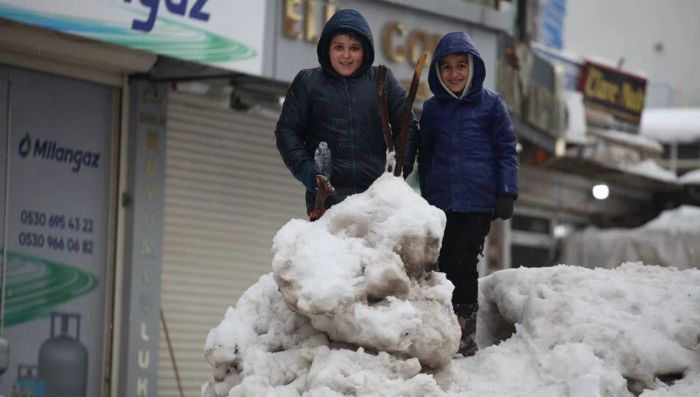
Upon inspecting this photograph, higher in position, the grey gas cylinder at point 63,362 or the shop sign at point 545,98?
the shop sign at point 545,98

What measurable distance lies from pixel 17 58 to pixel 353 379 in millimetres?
7949

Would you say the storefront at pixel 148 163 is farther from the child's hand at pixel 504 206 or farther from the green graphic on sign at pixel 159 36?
the child's hand at pixel 504 206

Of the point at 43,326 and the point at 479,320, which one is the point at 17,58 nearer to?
the point at 43,326

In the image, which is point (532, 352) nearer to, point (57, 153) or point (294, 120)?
point (294, 120)

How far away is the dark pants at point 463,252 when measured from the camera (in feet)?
21.9

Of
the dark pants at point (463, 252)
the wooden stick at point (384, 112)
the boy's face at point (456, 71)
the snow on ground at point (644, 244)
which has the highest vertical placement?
the boy's face at point (456, 71)

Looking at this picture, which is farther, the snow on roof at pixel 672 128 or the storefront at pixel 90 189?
the snow on roof at pixel 672 128

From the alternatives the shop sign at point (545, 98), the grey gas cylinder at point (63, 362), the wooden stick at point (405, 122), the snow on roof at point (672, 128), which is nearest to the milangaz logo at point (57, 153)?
the grey gas cylinder at point (63, 362)

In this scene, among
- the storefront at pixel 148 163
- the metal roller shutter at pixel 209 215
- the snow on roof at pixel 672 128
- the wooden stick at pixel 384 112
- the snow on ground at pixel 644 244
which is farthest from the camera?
the snow on roof at pixel 672 128

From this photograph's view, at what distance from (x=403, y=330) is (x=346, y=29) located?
1669mm

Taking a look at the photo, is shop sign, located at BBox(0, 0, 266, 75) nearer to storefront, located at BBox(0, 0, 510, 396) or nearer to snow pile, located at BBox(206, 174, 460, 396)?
storefront, located at BBox(0, 0, 510, 396)

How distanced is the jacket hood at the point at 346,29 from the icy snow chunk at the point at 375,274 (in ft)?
2.92

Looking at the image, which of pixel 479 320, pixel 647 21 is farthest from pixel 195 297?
pixel 647 21

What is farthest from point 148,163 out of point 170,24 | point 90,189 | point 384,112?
point 384,112
